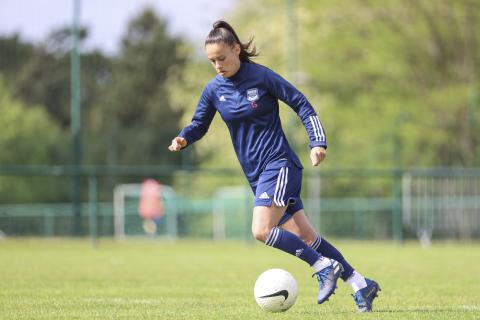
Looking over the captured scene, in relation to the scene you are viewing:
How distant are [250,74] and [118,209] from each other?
20.6m

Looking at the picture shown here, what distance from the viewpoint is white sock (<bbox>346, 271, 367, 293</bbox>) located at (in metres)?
6.93

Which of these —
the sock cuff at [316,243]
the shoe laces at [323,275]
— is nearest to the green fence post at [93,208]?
the sock cuff at [316,243]

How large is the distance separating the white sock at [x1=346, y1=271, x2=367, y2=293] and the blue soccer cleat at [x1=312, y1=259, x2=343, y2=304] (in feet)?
0.73

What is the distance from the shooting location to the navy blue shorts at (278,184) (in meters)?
6.75

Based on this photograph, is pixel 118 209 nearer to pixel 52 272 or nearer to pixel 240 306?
pixel 52 272

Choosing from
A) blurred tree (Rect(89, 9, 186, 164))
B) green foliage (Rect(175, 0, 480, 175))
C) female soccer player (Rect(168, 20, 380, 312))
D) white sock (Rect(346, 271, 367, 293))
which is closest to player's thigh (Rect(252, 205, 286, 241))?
female soccer player (Rect(168, 20, 380, 312))

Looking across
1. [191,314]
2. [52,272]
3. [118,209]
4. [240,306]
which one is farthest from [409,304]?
[118,209]

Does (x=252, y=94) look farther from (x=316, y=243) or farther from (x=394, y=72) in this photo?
(x=394, y=72)

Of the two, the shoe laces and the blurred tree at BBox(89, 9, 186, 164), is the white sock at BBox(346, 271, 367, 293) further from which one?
the blurred tree at BBox(89, 9, 186, 164)

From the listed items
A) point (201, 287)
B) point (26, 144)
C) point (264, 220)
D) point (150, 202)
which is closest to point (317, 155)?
point (264, 220)

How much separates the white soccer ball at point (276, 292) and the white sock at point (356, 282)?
457 millimetres

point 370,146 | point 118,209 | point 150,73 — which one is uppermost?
point 150,73

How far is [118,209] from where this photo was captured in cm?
2716

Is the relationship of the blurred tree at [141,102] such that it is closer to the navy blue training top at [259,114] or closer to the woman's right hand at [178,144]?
the woman's right hand at [178,144]
